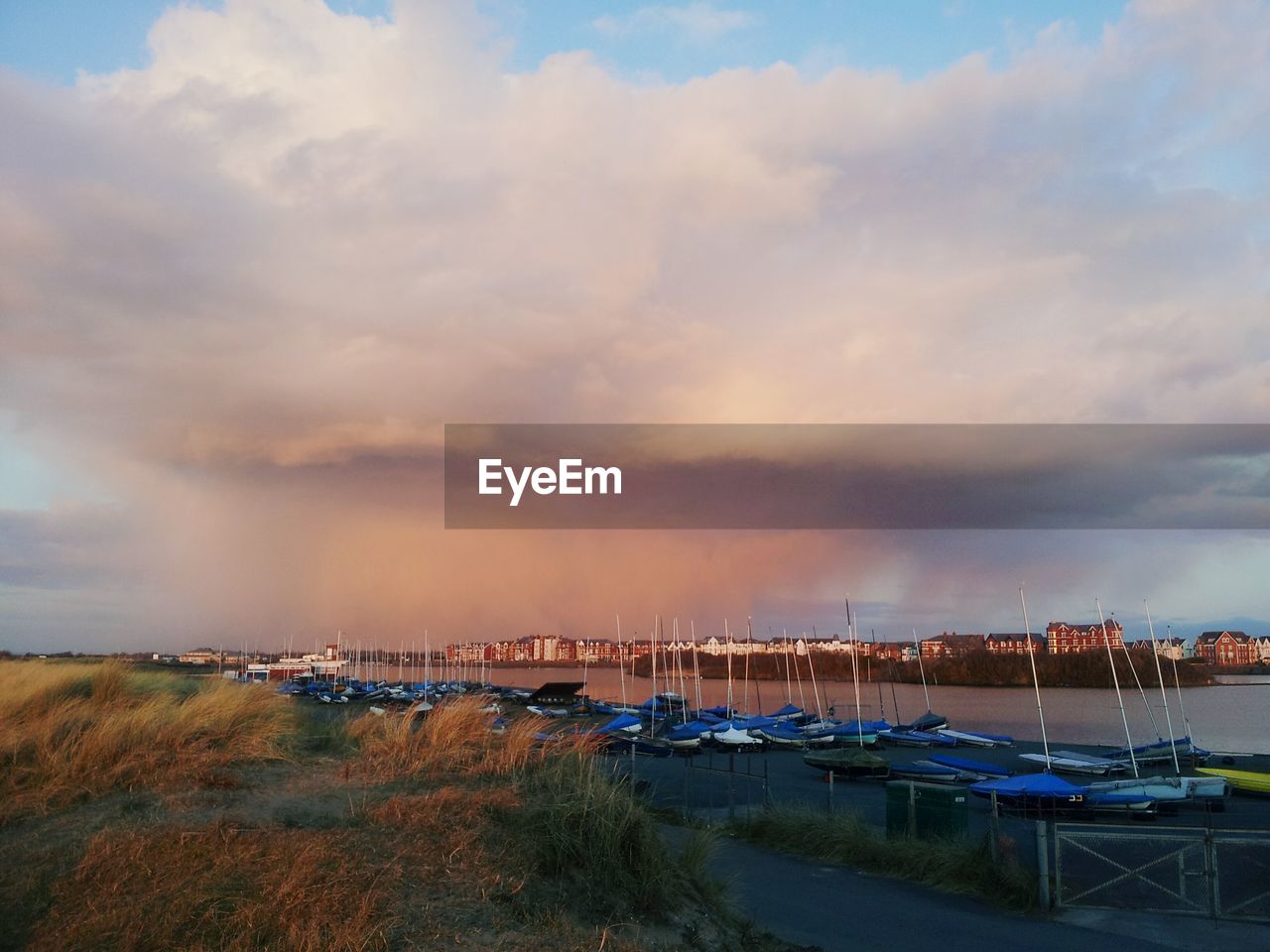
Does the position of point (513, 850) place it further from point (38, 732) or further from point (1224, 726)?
point (1224, 726)

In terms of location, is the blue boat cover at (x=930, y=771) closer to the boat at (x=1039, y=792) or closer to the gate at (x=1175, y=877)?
the boat at (x=1039, y=792)

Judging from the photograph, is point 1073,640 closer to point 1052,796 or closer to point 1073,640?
point 1073,640

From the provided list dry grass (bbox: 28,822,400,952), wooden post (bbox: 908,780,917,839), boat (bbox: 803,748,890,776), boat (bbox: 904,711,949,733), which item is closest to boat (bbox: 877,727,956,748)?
boat (bbox: 904,711,949,733)

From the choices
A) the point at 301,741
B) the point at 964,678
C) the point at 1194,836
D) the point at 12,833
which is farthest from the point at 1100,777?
the point at 964,678

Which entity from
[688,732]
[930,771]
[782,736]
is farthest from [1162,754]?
[688,732]

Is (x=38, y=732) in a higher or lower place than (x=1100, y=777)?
higher
